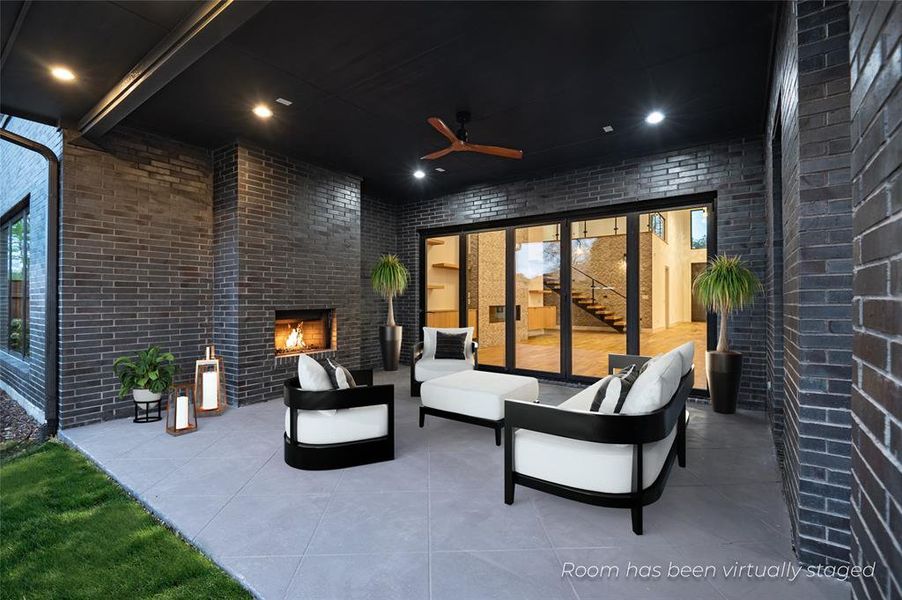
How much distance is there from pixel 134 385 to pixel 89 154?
7.66 ft

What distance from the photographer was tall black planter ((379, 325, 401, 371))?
691 cm

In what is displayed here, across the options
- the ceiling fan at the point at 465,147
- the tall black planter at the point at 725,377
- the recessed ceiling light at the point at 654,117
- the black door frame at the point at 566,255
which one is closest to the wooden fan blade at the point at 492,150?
the ceiling fan at the point at 465,147

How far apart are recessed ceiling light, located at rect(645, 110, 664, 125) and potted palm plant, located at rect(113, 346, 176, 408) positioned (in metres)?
5.27

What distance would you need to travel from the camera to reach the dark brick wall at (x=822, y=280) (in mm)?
1837

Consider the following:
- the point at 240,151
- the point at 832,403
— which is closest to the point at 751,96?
the point at 832,403

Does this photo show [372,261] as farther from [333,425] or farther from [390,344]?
[333,425]

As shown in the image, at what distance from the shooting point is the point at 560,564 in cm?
199

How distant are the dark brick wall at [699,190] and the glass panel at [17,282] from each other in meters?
5.79

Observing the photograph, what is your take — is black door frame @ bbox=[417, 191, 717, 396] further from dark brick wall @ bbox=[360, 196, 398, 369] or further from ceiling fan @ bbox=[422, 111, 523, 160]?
ceiling fan @ bbox=[422, 111, 523, 160]

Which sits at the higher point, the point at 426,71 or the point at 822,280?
the point at 426,71

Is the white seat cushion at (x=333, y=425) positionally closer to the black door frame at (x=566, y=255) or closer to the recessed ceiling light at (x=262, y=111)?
the recessed ceiling light at (x=262, y=111)

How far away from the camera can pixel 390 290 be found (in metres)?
6.79

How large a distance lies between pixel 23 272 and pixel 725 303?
317 inches

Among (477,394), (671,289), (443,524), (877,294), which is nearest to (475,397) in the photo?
(477,394)
